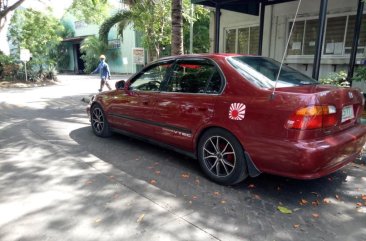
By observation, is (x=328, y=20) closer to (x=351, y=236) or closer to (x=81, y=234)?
(x=351, y=236)

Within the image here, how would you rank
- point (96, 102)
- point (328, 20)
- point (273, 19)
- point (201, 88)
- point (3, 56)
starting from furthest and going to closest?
point (3, 56) → point (273, 19) → point (328, 20) → point (96, 102) → point (201, 88)

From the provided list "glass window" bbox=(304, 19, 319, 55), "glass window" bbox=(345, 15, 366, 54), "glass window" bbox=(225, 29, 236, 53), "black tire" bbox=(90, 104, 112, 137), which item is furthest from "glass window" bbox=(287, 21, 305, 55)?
"black tire" bbox=(90, 104, 112, 137)

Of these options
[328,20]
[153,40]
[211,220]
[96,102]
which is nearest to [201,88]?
[211,220]

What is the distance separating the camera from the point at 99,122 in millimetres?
6160

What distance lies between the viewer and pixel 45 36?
21.5 meters

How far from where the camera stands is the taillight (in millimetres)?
3113

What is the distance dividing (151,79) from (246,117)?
2.06 m

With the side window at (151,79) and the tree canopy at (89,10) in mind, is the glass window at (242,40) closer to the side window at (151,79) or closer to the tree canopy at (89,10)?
the side window at (151,79)

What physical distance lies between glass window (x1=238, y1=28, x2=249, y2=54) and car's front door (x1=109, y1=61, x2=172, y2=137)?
7076 mm

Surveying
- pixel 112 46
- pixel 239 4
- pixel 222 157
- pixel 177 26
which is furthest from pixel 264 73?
pixel 112 46

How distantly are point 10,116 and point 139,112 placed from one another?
578cm

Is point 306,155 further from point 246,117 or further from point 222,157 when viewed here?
point 222,157

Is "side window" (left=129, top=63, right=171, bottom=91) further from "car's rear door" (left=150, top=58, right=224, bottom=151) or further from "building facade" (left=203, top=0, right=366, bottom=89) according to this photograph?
"building facade" (left=203, top=0, right=366, bottom=89)

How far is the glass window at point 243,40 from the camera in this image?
11234 mm
